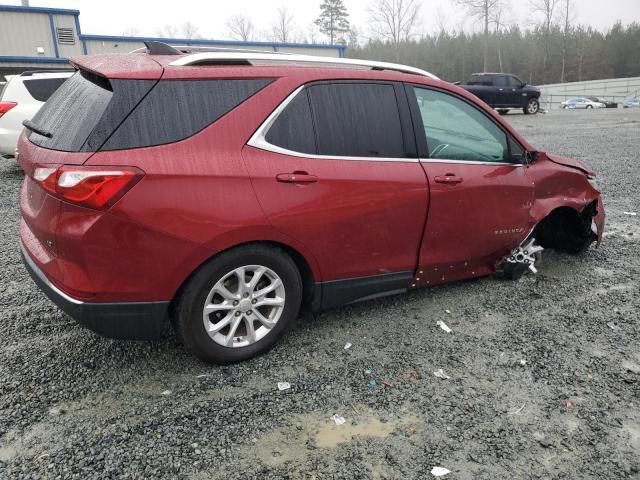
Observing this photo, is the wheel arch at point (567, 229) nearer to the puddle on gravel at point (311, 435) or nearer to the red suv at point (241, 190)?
the red suv at point (241, 190)

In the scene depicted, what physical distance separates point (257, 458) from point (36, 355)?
1686 mm

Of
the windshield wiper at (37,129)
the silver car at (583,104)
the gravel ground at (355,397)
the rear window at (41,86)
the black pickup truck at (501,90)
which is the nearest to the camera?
the gravel ground at (355,397)

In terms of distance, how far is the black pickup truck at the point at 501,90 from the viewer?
2461 cm

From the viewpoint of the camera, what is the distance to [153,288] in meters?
2.68

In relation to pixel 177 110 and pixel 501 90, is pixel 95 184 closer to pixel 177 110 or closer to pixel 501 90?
pixel 177 110

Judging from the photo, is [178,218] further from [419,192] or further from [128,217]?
[419,192]

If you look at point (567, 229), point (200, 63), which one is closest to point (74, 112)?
point (200, 63)

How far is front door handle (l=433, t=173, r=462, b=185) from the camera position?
3562 millimetres

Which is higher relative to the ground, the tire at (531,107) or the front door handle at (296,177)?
the front door handle at (296,177)

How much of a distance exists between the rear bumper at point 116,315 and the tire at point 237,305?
0.14 m

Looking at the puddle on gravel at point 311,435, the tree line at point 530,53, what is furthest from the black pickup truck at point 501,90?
the tree line at point 530,53

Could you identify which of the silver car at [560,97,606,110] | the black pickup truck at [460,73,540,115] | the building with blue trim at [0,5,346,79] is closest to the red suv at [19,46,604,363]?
the building with blue trim at [0,5,346,79]

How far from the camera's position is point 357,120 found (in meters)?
3.30

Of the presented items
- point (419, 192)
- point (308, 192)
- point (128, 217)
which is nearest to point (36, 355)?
point (128, 217)
